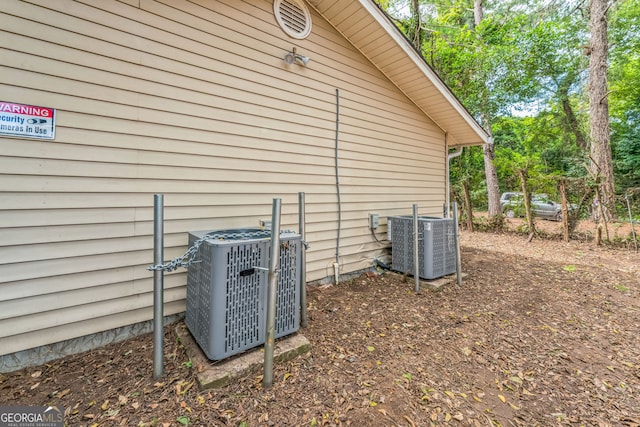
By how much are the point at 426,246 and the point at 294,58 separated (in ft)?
10.3

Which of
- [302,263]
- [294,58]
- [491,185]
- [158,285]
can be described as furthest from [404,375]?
[491,185]

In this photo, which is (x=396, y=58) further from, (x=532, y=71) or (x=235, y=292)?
(x=532, y=71)

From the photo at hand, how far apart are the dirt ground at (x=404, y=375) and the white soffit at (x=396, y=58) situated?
11.4ft

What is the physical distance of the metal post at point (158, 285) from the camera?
1708 millimetres

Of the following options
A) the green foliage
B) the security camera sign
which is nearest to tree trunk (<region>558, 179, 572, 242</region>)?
the green foliage

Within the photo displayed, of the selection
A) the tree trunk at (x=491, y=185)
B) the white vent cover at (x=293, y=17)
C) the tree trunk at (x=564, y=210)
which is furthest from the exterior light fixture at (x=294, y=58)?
the tree trunk at (x=491, y=185)

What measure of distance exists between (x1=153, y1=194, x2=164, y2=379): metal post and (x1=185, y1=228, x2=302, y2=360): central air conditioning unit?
0.94ft

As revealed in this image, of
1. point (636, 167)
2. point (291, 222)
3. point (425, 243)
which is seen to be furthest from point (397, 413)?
point (636, 167)

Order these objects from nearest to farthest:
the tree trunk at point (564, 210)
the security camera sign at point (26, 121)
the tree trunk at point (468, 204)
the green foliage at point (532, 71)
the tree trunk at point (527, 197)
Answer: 1. the security camera sign at point (26, 121)
2. the tree trunk at point (564, 210)
3. the tree trunk at point (527, 197)
4. the tree trunk at point (468, 204)
5. the green foliage at point (532, 71)

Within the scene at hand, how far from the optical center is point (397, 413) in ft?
5.36

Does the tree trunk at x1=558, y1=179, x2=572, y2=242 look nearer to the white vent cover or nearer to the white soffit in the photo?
the white soffit

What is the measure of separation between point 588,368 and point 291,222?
3087 millimetres

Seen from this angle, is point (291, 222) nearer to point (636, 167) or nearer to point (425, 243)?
point (425, 243)

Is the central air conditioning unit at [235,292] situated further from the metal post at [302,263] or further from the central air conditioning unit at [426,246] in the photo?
the central air conditioning unit at [426,246]
